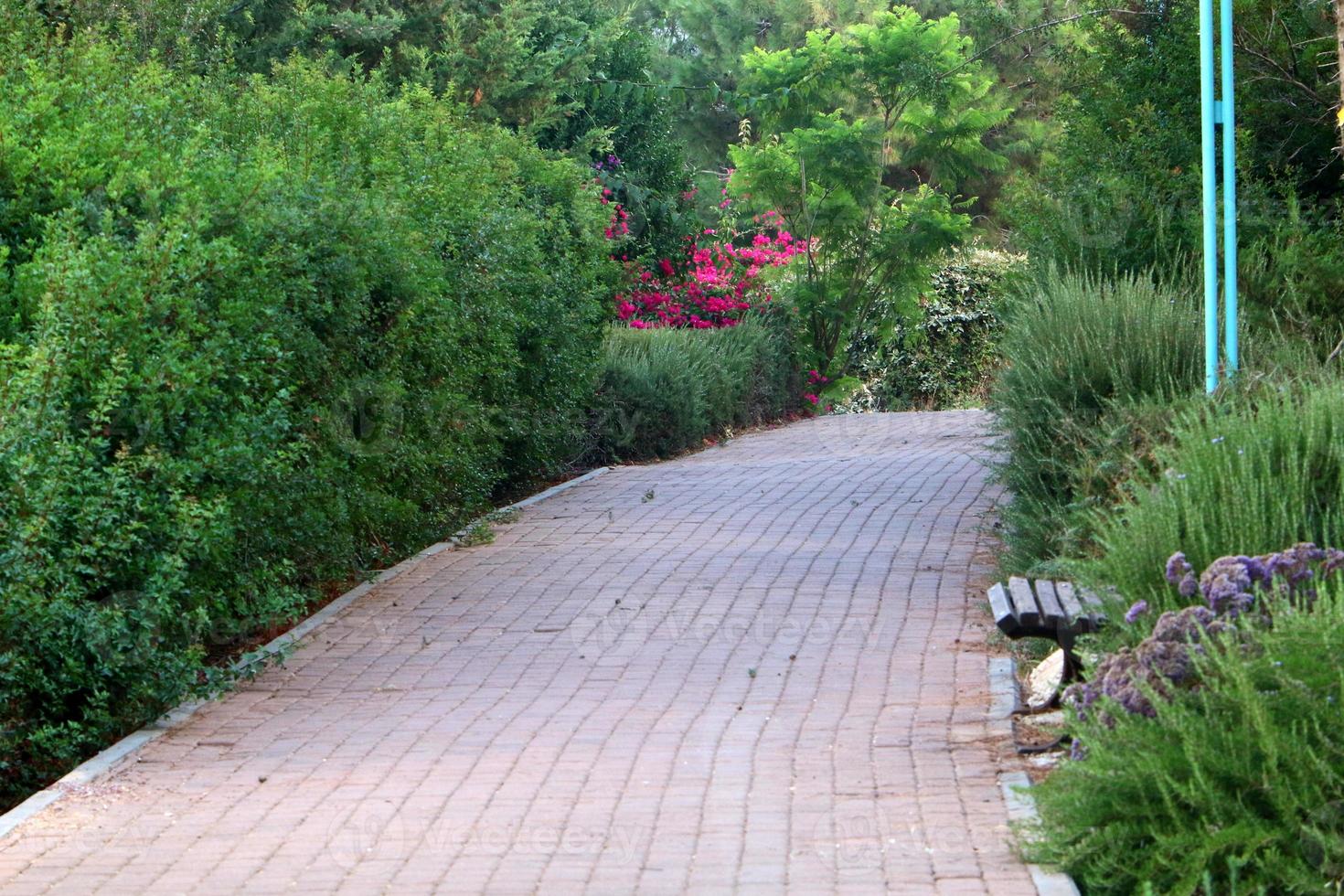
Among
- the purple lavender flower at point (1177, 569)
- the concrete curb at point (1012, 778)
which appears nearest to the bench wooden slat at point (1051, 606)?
the concrete curb at point (1012, 778)

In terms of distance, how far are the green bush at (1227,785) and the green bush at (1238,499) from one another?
1.01 metres

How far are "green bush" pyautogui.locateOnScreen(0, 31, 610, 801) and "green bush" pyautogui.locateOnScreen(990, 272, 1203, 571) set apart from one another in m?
3.72

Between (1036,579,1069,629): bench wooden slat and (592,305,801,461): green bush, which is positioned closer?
(1036,579,1069,629): bench wooden slat

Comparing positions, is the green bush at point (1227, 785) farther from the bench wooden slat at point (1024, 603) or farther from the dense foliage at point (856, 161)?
the dense foliage at point (856, 161)

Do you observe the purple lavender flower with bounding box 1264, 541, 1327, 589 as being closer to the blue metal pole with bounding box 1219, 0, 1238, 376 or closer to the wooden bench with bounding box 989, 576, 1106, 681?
the wooden bench with bounding box 989, 576, 1106, 681

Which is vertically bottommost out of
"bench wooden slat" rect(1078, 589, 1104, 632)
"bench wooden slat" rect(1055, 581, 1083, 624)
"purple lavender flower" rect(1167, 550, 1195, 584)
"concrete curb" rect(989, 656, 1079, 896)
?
"concrete curb" rect(989, 656, 1079, 896)

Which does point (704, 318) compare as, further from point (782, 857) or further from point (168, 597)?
point (782, 857)

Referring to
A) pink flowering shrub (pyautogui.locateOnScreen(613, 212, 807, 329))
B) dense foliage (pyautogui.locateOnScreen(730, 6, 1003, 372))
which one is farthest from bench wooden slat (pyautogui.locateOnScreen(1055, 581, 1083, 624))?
dense foliage (pyautogui.locateOnScreen(730, 6, 1003, 372))

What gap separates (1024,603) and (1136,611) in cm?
85

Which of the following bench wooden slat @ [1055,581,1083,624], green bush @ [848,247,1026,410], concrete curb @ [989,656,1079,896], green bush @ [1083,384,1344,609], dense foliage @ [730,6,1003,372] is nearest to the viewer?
concrete curb @ [989,656,1079,896]

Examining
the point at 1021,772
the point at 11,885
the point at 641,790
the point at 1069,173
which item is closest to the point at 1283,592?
the point at 1021,772

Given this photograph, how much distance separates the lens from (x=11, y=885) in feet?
15.5

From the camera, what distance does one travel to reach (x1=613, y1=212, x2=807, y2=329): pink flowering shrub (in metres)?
21.9

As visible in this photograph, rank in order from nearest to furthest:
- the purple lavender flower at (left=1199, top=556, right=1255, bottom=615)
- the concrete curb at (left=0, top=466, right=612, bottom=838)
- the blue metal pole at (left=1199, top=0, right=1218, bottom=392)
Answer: the purple lavender flower at (left=1199, top=556, right=1255, bottom=615) → the concrete curb at (left=0, top=466, right=612, bottom=838) → the blue metal pole at (left=1199, top=0, right=1218, bottom=392)
